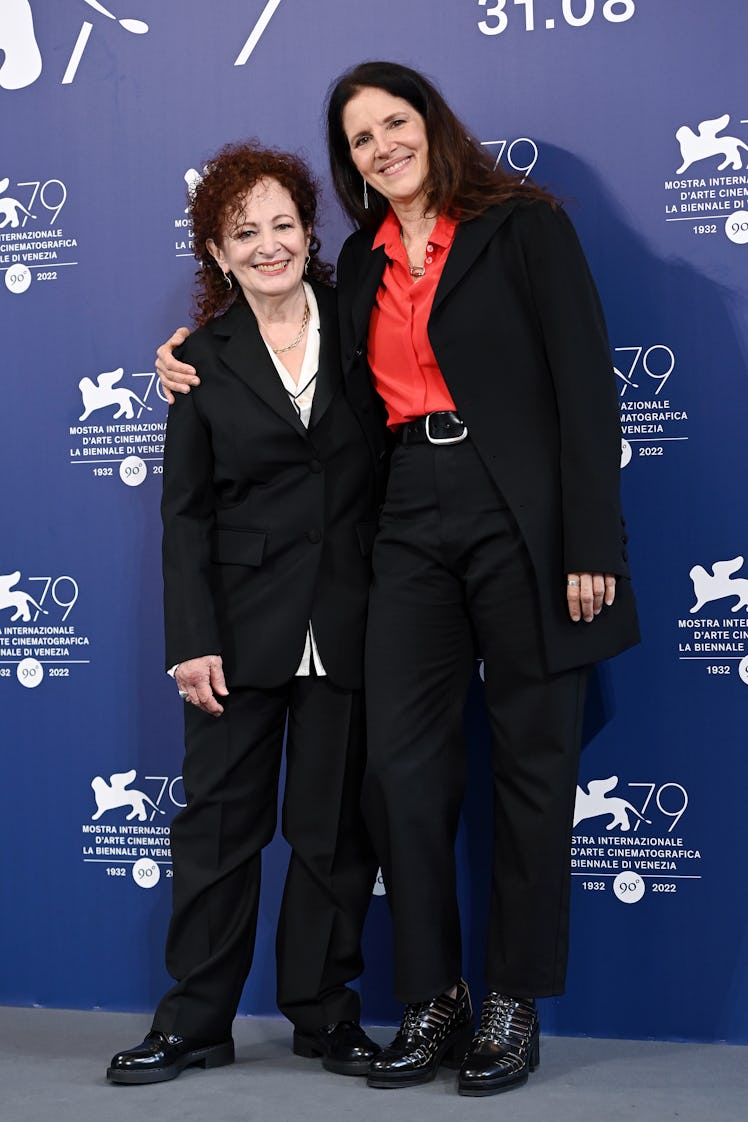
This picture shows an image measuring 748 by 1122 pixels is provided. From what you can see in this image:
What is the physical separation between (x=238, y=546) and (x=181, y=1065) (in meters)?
1.02

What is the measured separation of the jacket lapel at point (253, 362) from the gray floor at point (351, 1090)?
1.24 m

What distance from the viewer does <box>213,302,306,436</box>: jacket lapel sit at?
2.58 meters

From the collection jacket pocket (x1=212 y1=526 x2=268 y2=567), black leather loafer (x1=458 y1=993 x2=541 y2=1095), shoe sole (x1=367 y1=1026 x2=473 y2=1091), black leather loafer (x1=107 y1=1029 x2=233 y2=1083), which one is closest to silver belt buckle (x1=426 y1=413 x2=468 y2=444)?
jacket pocket (x1=212 y1=526 x2=268 y2=567)

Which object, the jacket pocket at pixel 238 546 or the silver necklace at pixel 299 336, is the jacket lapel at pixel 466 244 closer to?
the silver necklace at pixel 299 336

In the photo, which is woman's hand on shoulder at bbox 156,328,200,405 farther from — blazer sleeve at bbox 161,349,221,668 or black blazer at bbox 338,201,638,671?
black blazer at bbox 338,201,638,671

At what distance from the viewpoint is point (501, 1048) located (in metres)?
2.45

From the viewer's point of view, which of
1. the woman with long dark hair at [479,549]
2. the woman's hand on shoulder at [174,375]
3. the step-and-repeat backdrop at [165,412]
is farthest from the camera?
the step-and-repeat backdrop at [165,412]

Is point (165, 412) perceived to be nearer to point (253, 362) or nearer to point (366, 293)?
point (253, 362)

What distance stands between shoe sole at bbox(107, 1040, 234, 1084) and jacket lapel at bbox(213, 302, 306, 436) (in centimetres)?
123

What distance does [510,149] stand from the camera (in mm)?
2855

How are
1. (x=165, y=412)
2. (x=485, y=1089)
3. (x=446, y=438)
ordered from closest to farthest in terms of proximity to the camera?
(x=485, y=1089), (x=446, y=438), (x=165, y=412)

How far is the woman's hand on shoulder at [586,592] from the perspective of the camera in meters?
2.41

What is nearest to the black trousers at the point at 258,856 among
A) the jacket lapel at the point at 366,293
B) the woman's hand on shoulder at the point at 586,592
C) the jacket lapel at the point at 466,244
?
the woman's hand on shoulder at the point at 586,592

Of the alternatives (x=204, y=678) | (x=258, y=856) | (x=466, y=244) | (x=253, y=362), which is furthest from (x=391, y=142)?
(x=258, y=856)
